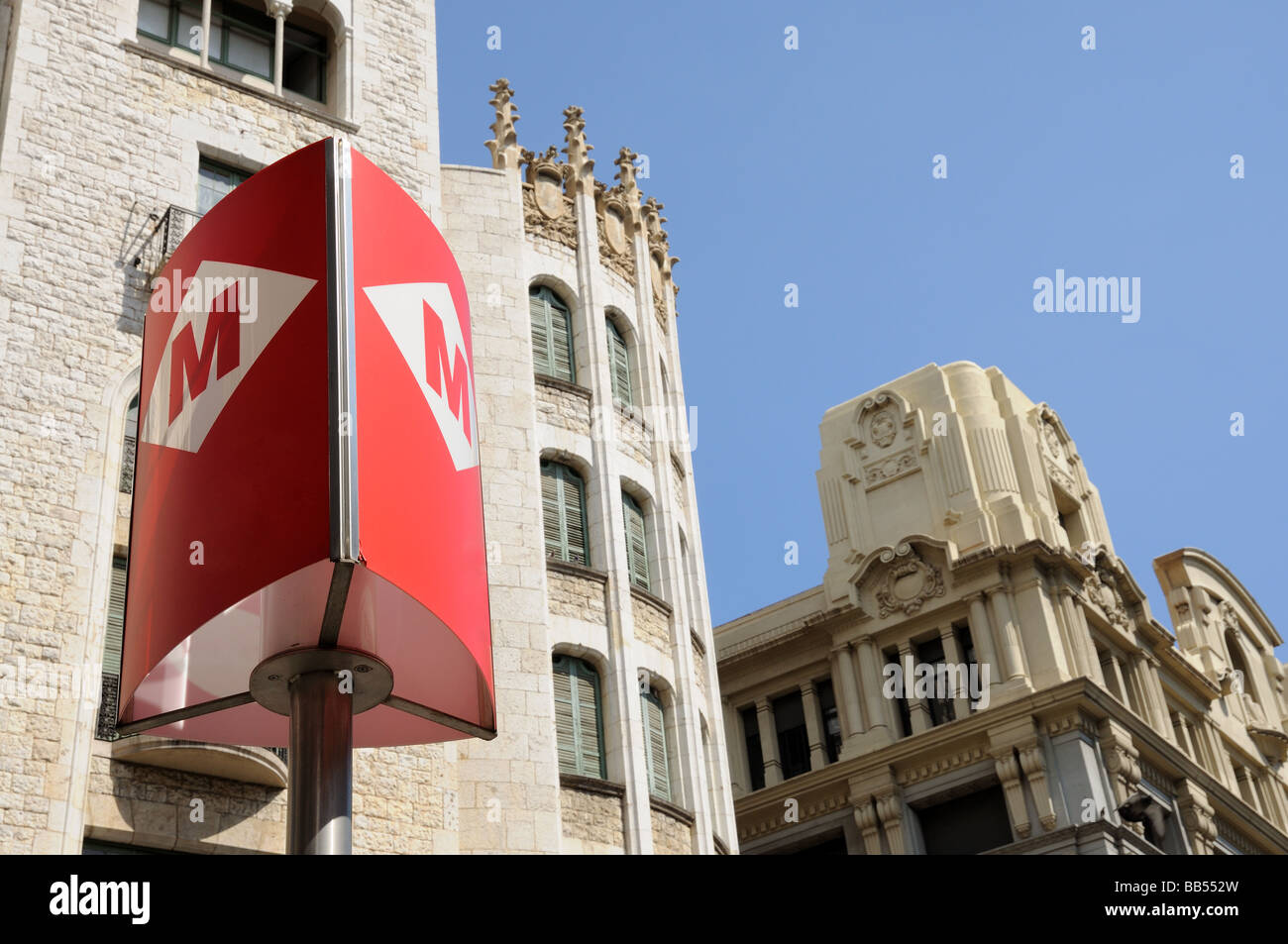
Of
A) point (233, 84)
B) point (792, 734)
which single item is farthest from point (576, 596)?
point (792, 734)

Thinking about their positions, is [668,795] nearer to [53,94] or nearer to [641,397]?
[641,397]

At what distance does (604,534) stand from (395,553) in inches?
565

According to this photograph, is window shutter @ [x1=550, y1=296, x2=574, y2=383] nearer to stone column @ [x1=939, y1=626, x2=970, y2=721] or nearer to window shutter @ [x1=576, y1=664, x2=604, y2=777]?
window shutter @ [x1=576, y1=664, x2=604, y2=777]

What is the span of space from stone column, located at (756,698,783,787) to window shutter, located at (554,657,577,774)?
67.1ft

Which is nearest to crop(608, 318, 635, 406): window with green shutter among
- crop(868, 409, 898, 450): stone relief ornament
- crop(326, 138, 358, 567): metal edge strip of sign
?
crop(326, 138, 358, 567): metal edge strip of sign

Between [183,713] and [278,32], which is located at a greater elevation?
[278,32]

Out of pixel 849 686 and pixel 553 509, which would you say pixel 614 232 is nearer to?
pixel 553 509

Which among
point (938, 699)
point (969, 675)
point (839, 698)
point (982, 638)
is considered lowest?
point (938, 699)

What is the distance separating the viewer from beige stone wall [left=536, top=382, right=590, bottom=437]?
28703 mm

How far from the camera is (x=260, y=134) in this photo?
2783 centimetres

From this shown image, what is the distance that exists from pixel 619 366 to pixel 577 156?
4853 millimetres

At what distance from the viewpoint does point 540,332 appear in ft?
98.0

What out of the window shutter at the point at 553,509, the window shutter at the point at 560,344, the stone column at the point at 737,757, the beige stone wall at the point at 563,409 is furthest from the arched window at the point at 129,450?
the stone column at the point at 737,757
